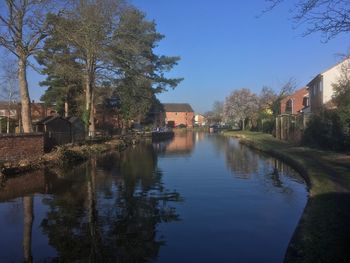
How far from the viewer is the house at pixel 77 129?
124ft

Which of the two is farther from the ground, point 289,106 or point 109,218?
point 289,106

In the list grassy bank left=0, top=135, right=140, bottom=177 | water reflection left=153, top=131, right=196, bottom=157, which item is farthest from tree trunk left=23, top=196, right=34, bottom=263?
water reflection left=153, top=131, right=196, bottom=157

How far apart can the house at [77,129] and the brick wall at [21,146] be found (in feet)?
38.1

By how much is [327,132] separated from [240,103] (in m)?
78.4

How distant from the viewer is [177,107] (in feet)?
530

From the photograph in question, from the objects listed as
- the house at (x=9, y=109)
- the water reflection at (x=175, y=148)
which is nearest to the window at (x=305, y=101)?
the water reflection at (x=175, y=148)

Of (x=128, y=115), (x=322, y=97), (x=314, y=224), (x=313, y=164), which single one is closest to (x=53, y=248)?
(x=314, y=224)

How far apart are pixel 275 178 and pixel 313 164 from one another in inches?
110

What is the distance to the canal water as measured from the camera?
27.7ft

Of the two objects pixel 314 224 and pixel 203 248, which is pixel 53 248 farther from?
pixel 314 224

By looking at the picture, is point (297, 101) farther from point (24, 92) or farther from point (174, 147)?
point (24, 92)

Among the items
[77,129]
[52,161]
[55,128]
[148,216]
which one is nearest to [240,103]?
[77,129]

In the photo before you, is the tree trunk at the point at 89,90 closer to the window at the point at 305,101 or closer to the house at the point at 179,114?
the window at the point at 305,101

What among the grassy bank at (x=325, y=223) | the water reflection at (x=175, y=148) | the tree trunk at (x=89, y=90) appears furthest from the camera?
the tree trunk at (x=89, y=90)
